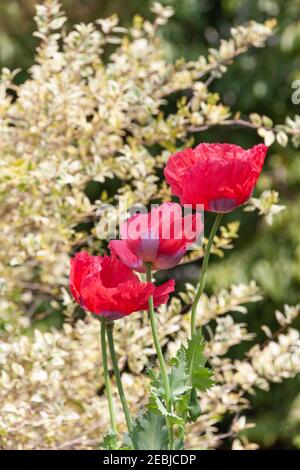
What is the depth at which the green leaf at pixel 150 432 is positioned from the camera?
105cm

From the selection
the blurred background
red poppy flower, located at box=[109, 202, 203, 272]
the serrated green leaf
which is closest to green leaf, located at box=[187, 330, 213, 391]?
the serrated green leaf

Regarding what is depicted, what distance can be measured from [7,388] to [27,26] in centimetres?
405

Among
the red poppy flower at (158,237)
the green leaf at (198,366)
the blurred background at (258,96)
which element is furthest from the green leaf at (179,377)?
the blurred background at (258,96)

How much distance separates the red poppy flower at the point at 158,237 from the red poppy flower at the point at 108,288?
0.03 meters

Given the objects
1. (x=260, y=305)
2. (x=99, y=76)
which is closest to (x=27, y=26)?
(x=260, y=305)

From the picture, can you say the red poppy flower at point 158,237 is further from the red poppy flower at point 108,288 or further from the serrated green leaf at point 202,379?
the serrated green leaf at point 202,379

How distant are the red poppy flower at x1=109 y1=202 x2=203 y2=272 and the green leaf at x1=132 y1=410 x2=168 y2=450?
0.18 metres

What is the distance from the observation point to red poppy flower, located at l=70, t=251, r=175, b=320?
1075 millimetres

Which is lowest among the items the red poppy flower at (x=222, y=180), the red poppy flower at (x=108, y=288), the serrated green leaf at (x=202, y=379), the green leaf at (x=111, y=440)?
the green leaf at (x=111, y=440)

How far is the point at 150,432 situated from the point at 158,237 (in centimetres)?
23

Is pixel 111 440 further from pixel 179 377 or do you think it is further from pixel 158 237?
pixel 158 237

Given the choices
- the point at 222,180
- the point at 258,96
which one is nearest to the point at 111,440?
the point at 222,180

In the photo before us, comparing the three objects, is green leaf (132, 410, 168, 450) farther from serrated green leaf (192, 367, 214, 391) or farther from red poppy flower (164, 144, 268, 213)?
red poppy flower (164, 144, 268, 213)

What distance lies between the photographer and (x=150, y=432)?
1.06 metres
